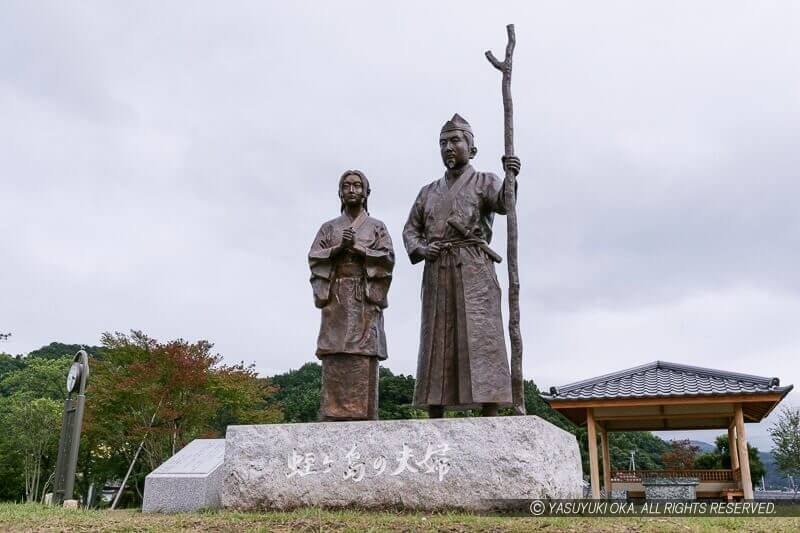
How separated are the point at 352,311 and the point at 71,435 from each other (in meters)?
5.36

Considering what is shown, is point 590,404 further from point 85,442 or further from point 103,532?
point 85,442

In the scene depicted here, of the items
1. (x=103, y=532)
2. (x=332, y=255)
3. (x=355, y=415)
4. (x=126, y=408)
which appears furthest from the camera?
(x=126, y=408)

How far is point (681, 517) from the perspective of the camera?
506 cm

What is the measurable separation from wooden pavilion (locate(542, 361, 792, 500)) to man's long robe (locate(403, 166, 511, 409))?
7.47 metres

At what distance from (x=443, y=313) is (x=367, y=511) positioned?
6.57 ft

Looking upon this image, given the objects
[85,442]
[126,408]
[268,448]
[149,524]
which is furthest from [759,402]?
[85,442]

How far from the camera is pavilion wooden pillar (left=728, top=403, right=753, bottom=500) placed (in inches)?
499

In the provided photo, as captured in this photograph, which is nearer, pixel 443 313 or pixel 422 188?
pixel 443 313

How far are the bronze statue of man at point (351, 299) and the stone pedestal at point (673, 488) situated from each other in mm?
9652

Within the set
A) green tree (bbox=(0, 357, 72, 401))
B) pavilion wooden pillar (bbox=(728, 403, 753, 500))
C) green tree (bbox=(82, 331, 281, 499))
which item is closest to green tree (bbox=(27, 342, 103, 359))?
green tree (bbox=(0, 357, 72, 401))

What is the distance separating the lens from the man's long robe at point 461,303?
6.13 meters

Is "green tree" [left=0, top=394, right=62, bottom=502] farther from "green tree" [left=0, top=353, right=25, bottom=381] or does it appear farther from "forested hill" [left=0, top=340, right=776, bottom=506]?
"green tree" [left=0, top=353, right=25, bottom=381]

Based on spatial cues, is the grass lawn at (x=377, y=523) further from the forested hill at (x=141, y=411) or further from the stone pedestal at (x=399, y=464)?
the forested hill at (x=141, y=411)

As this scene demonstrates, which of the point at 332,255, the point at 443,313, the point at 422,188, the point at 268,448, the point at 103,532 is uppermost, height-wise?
the point at 422,188
